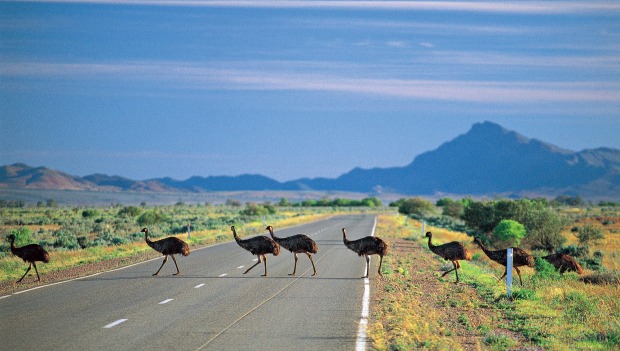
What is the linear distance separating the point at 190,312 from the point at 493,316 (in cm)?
584

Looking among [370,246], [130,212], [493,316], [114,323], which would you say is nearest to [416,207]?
[130,212]

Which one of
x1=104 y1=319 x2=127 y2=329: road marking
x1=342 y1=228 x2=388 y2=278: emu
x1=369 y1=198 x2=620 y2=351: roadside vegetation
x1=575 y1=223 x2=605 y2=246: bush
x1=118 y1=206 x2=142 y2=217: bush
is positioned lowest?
x1=575 y1=223 x2=605 y2=246: bush

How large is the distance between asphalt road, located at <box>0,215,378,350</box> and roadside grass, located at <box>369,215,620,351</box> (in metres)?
0.74

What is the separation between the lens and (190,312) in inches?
564

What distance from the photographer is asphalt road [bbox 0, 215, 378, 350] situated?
37.5 feet

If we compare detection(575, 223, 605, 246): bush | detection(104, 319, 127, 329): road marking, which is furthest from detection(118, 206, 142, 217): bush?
detection(104, 319, 127, 329): road marking

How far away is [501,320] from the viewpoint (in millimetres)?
14516

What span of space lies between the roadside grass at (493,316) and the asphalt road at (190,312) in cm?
74

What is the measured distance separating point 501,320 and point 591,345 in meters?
2.56

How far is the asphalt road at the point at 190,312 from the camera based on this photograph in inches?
450

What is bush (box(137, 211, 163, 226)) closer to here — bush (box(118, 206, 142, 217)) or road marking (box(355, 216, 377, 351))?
bush (box(118, 206, 142, 217))

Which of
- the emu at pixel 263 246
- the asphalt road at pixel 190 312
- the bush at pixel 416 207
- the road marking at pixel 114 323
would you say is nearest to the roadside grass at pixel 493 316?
the asphalt road at pixel 190 312

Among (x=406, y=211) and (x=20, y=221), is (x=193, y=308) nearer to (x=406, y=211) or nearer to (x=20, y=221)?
(x=20, y=221)

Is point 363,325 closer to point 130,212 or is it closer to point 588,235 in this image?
point 588,235
